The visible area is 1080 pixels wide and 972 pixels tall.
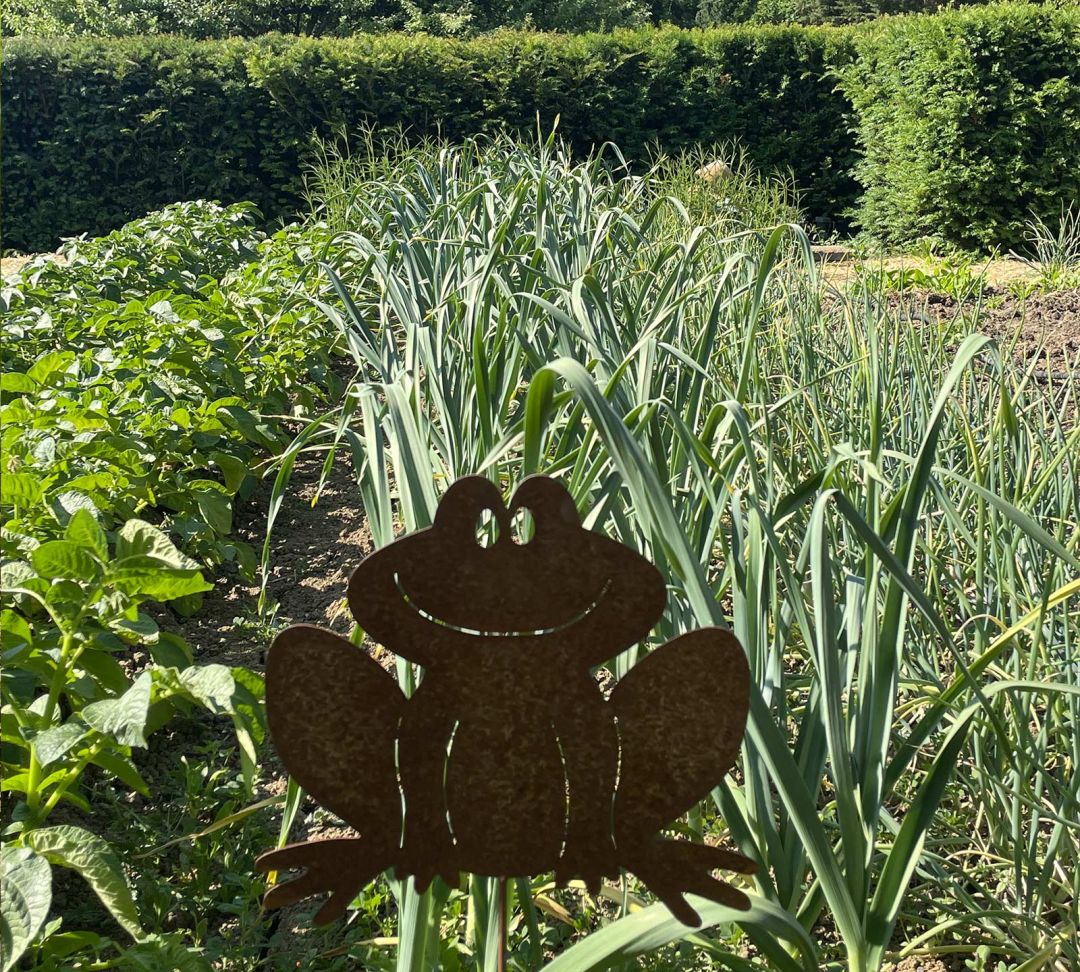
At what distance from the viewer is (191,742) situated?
1.97 m

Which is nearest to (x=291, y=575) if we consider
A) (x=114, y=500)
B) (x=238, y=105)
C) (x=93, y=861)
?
(x=114, y=500)

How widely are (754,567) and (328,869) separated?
558 mm

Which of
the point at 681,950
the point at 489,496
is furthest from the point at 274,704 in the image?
the point at 681,950

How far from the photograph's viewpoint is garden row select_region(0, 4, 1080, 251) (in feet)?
27.7

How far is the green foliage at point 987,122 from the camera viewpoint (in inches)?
328

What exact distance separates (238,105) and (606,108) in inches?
145

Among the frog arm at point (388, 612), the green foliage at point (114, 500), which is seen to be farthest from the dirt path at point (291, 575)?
the frog arm at point (388, 612)

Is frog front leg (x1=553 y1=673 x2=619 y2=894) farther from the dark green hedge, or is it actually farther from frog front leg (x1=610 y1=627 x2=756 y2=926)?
the dark green hedge

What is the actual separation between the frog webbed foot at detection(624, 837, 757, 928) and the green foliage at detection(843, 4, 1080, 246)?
860 cm

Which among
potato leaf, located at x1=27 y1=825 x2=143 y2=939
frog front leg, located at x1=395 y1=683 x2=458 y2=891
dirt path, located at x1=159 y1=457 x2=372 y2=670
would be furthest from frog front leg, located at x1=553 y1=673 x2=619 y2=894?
dirt path, located at x1=159 y1=457 x2=372 y2=670

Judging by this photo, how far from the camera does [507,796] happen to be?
3.02ft

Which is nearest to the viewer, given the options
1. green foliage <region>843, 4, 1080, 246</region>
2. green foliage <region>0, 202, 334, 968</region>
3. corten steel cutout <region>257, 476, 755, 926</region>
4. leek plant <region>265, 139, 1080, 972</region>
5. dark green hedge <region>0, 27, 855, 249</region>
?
corten steel cutout <region>257, 476, 755, 926</region>

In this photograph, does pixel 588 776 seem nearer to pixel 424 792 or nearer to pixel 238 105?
pixel 424 792

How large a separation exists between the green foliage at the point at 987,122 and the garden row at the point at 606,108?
0.05ft
